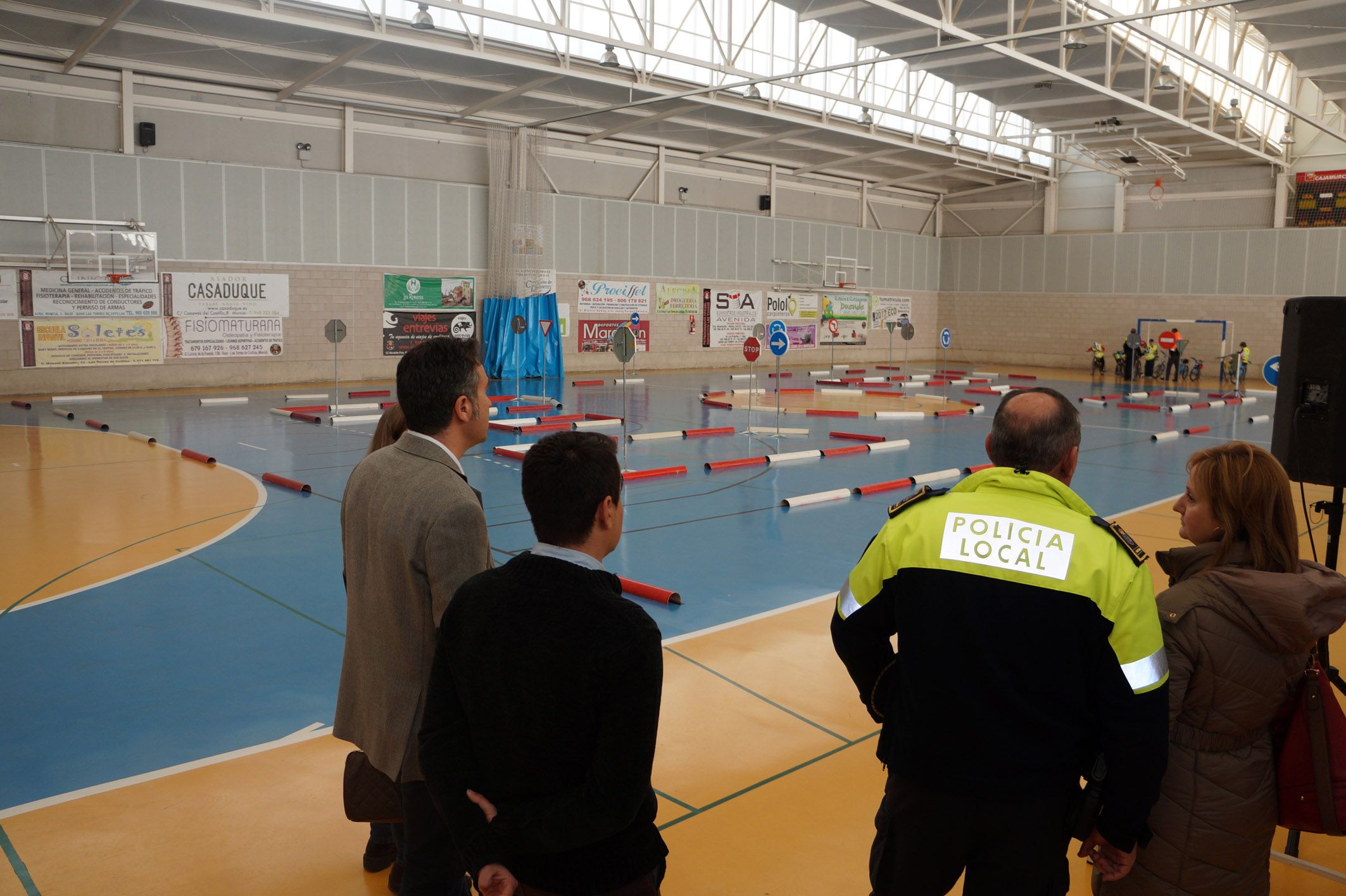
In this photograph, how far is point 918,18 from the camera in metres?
16.4

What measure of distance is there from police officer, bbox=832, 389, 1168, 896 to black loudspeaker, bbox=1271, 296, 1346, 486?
8.54ft

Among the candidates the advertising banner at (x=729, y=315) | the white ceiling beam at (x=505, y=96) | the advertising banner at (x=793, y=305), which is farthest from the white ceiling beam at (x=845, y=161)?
the white ceiling beam at (x=505, y=96)

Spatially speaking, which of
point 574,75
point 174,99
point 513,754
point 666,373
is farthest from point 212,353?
point 513,754

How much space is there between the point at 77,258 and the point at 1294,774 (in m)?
20.1

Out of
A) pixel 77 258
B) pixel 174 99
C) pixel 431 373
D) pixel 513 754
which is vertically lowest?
pixel 513 754

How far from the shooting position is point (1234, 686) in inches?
90.8

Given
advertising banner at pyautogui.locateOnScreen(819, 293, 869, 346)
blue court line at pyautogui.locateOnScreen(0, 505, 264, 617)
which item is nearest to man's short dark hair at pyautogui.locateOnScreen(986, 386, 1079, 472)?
blue court line at pyautogui.locateOnScreen(0, 505, 264, 617)

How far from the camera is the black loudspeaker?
→ 4.09m

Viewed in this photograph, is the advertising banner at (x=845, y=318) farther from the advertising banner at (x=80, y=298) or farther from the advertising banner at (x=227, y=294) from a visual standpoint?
the advertising banner at (x=80, y=298)

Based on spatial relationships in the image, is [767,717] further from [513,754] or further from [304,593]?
[304,593]

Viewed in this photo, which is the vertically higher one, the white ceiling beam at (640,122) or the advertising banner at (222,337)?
the white ceiling beam at (640,122)

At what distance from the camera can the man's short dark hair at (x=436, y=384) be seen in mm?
2621

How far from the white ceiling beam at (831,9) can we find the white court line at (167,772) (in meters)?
17.1

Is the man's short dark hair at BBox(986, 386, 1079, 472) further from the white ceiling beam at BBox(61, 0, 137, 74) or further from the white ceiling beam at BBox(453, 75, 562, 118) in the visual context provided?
the white ceiling beam at BBox(453, 75, 562, 118)
